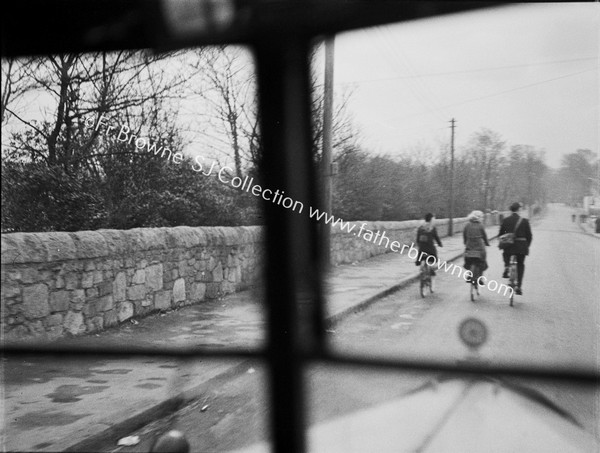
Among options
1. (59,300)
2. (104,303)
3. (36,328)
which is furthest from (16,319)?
(104,303)

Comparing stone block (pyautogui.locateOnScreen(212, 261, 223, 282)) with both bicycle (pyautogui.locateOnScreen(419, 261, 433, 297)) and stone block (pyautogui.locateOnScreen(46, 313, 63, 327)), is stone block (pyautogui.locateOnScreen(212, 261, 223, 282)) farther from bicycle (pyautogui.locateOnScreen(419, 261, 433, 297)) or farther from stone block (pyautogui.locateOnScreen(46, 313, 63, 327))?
bicycle (pyautogui.locateOnScreen(419, 261, 433, 297))

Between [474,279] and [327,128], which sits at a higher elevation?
[327,128]

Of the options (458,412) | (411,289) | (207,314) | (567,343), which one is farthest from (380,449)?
(411,289)

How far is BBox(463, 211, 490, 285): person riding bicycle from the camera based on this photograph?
928 centimetres

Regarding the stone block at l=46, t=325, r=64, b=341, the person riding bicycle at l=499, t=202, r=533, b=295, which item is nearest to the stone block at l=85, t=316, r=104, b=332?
the stone block at l=46, t=325, r=64, b=341

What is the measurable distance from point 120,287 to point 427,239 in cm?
580

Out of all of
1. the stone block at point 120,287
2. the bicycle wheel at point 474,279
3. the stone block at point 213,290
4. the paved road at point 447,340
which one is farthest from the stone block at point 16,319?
the bicycle wheel at point 474,279

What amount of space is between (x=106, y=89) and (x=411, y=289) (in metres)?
7.34

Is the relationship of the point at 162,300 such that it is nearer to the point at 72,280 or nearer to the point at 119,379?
the point at 72,280

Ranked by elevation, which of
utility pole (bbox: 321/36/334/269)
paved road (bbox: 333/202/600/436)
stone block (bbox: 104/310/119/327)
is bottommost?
paved road (bbox: 333/202/600/436)

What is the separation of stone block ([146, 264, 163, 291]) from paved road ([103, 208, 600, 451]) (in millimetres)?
2356

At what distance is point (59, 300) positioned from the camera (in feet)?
19.5

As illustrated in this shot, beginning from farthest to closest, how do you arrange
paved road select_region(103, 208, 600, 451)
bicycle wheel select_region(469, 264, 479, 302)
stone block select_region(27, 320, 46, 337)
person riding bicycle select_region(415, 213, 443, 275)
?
person riding bicycle select_region(415, 213, 443, 275)
bicycle wheel select_region(469, 264, 479, 302)
stone block select_region(27, 320, 46, 337)
paved road select_region(103, 208, 600, 451)

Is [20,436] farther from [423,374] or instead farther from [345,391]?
[423,374]
